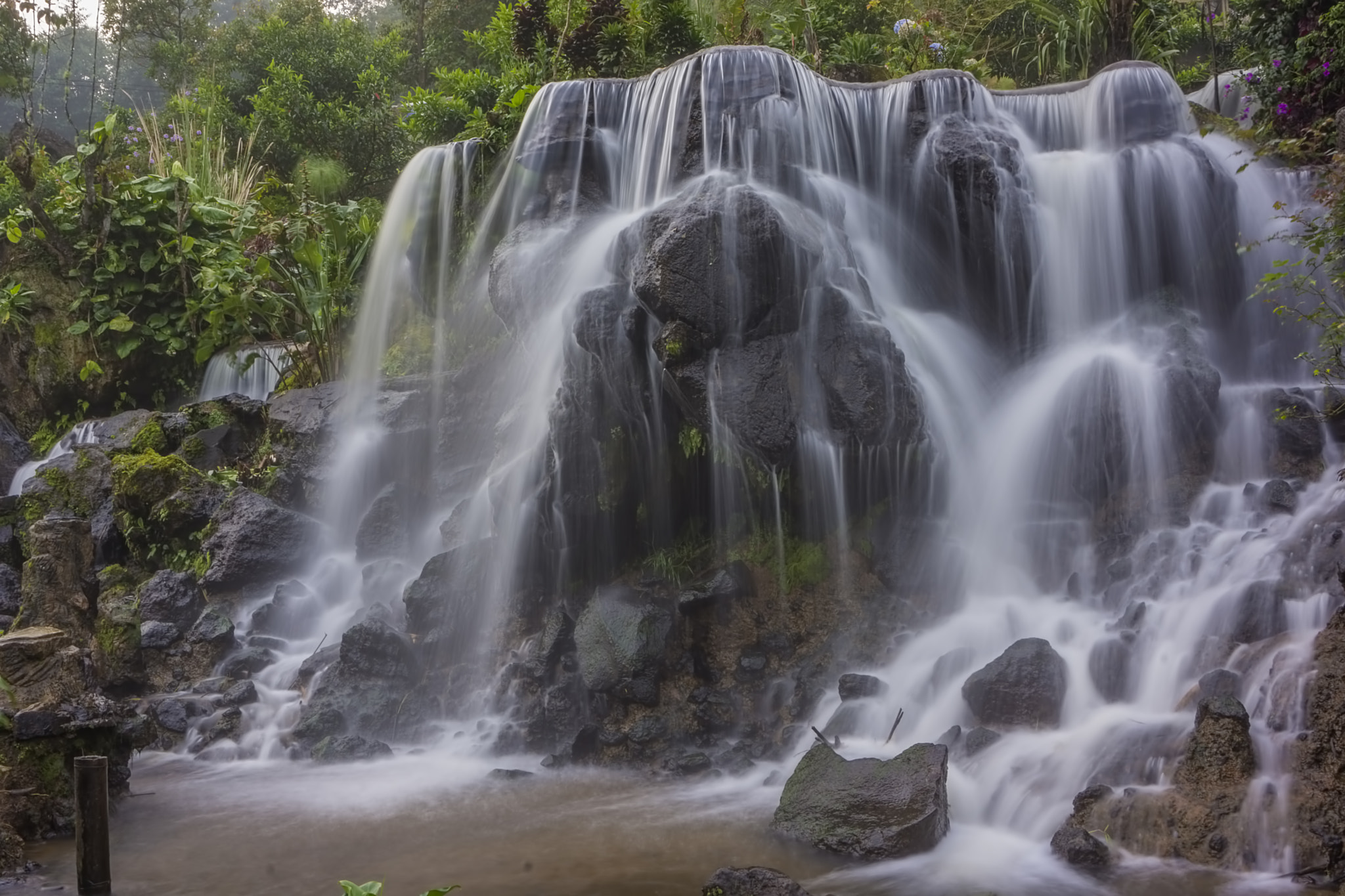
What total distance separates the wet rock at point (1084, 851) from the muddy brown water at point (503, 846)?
99mm

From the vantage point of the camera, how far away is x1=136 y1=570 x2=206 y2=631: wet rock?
996 centimetres

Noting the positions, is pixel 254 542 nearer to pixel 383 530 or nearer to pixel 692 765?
pixel 383 530

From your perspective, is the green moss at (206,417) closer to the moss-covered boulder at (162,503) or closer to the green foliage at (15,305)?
the moss-covered boulder at (162,503)

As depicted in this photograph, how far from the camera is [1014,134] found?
1084 centimetres

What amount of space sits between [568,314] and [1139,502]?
4874mm

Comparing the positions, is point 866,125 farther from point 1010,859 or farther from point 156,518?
point 156,518

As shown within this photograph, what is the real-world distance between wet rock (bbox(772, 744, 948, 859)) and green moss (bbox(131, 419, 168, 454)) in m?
9.30

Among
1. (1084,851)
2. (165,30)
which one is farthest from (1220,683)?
(165,30)

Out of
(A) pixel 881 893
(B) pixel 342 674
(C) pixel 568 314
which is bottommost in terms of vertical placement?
(A) pixel 881 893

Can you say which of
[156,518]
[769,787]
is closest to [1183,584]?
[769,787]

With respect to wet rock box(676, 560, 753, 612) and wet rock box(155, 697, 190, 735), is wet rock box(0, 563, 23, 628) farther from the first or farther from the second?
wet rock box(676, 560, 753, 612)

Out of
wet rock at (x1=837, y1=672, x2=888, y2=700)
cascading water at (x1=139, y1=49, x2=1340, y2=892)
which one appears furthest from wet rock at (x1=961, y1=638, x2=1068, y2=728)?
wet rock at (x1=837, y1=672, x2=888, y2=700)

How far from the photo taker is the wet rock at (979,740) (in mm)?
6676

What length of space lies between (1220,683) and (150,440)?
11.3 m
